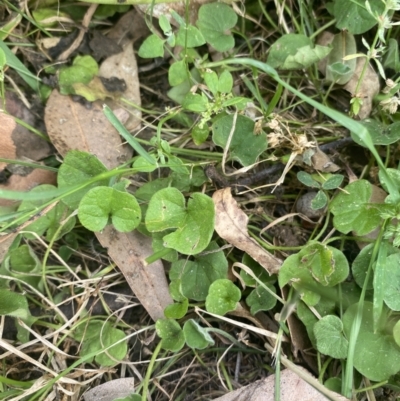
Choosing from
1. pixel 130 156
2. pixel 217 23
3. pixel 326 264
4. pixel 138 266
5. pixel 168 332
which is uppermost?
pixel 217 23

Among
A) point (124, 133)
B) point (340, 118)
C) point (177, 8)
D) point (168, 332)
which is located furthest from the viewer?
point (177, 8)

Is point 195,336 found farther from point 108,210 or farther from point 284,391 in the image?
point 108,210

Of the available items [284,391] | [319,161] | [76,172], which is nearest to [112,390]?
[284,391]

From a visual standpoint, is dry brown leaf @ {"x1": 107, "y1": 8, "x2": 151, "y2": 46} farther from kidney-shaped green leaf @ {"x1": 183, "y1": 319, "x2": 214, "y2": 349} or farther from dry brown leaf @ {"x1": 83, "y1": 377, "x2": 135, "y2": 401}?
dry brown leaf @ {"x1": 83, "y1": 377, "x2": 135, "y2": 401}

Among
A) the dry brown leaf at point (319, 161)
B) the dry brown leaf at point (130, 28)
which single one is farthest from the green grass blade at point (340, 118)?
the dry brown leaf at point (130, 28)

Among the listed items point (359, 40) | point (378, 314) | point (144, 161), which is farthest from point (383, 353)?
point (359, 40)

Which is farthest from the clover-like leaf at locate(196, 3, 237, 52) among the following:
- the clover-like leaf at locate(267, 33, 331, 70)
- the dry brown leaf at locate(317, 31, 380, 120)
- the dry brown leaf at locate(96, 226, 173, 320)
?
the dry brown leaf at locate(96, 226, 173, 320)
